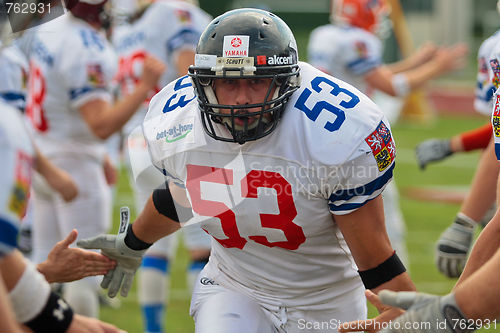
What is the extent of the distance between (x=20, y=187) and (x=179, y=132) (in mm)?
1069

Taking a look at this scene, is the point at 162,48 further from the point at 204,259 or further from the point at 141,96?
the point at 204,259

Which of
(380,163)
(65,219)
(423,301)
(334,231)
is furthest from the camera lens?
(65,219)

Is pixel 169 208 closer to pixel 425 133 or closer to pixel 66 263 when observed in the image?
pixel 66 263

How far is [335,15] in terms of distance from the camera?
691 centimetres

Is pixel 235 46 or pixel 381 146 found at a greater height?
pixel 235 46

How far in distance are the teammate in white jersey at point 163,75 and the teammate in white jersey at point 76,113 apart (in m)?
0.22

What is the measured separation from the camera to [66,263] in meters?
3.12

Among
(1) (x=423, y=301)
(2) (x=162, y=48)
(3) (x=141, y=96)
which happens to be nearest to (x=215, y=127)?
(1) (x=423, y=301)

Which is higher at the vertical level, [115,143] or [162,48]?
[162,48]

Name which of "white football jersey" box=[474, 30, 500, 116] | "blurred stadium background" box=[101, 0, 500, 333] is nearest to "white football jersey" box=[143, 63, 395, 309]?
"white football jersey" box=[474, 30, 500, 116]

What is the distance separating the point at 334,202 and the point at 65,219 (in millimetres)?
2389

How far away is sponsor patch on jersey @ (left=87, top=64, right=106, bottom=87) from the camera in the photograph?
4785 millimetres

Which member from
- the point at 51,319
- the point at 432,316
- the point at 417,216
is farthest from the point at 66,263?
the point at 417,216

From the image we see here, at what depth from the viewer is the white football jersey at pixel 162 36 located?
5.43 meters
